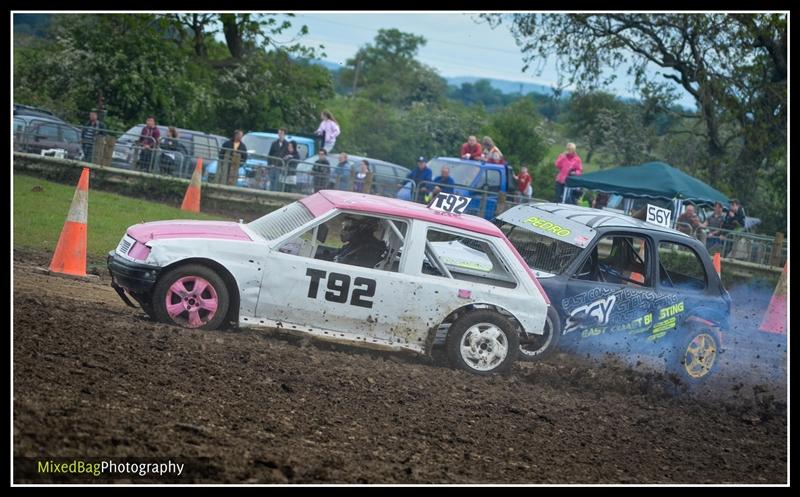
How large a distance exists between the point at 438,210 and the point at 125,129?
1822 cm

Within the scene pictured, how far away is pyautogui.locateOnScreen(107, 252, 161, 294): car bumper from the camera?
903 cm

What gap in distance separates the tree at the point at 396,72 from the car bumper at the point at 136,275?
39.1 m

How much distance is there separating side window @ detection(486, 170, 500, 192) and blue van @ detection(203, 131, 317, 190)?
160 inches

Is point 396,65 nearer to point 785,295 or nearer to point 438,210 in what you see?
point 785,295

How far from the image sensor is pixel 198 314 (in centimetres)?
918

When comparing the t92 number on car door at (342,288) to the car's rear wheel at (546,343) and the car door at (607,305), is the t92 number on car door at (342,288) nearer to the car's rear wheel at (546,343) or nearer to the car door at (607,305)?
the car's rear wheel at (546,343)

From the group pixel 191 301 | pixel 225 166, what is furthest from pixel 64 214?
pixel 191 301

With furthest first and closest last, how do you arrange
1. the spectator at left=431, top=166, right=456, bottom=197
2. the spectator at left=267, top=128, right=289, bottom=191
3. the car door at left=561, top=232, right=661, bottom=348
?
the spectator at left=267, top=128, right=289, bottom=191 < the spectator at left=431, top=166, right=456, bottom=197 < the car door at left=561, top=232, right=661, bottom=348

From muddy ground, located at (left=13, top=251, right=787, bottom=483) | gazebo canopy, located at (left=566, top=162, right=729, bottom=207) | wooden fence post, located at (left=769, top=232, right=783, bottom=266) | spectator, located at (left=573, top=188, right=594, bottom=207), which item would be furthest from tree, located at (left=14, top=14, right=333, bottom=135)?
muddy ground, located at (left=13, top=251, right=787, bottom=483)

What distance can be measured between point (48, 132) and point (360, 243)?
12315 millimetres

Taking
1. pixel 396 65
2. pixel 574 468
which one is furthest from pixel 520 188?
pixel 396 65

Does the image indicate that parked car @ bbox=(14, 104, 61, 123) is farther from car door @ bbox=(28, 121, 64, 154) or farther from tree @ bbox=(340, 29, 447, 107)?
tree @ bbox=(340, 29, 447, 107)

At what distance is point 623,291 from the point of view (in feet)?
35.7

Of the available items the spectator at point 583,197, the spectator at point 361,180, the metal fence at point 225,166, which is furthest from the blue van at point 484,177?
the spectator at point 361,180
